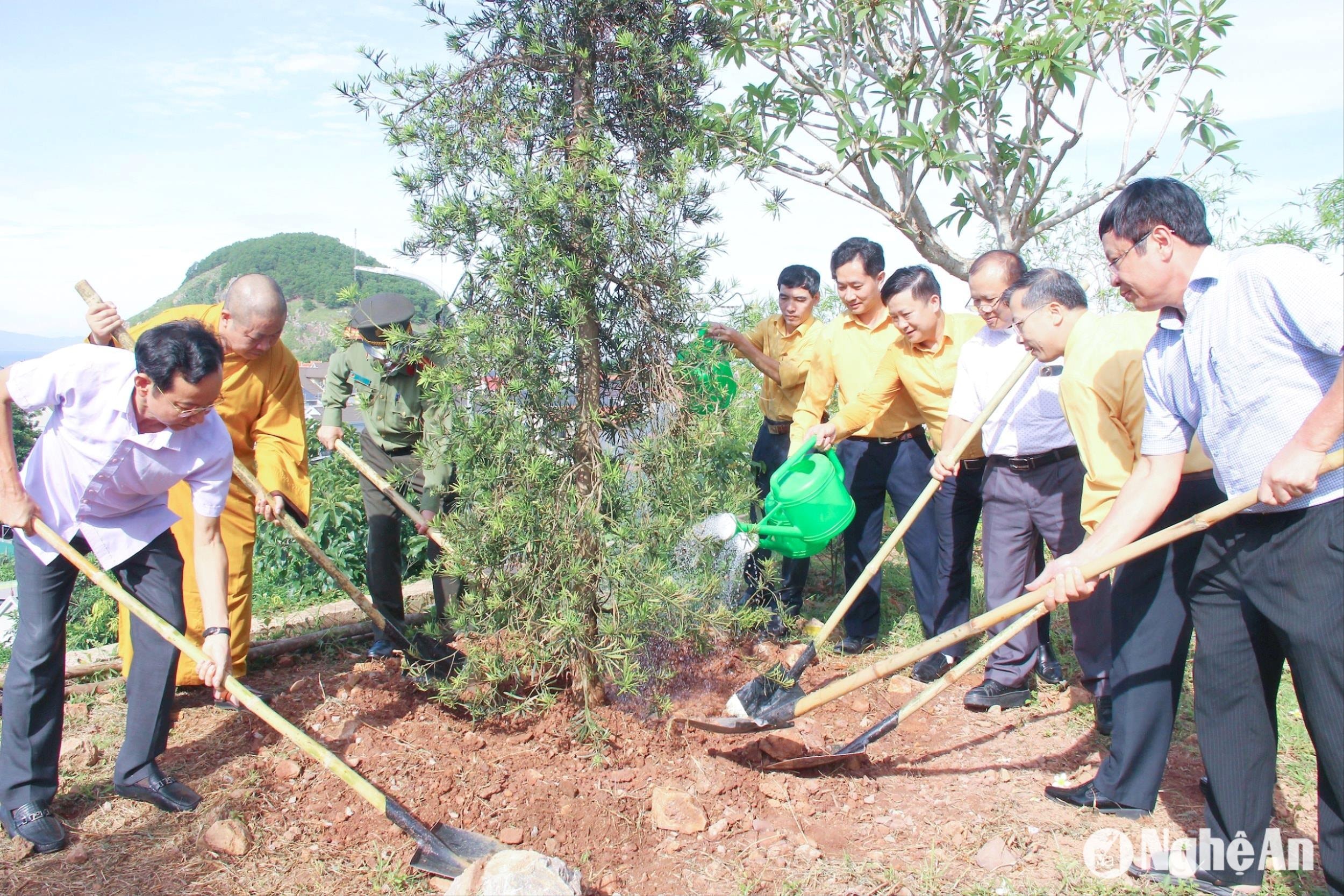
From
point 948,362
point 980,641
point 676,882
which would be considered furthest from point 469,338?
point 980,641

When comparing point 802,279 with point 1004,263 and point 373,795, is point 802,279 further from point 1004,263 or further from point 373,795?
point 373,795

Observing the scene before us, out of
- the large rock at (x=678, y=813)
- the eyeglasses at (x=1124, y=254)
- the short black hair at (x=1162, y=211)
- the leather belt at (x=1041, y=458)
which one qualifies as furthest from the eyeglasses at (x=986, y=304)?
the large rock at (x=678, y=813)

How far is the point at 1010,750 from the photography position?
3.71 metres

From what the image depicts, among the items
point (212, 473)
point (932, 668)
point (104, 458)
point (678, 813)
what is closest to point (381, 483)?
point (212, 473)

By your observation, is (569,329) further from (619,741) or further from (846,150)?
(846,150)

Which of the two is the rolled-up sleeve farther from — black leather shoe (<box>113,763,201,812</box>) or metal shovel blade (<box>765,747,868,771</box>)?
metal shovel blade (<box>765,747,868,771</box>)

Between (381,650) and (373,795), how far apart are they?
1803 millimetres

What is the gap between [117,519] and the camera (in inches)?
121

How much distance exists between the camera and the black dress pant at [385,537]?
14.9 feet

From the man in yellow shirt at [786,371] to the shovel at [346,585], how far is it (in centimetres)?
170

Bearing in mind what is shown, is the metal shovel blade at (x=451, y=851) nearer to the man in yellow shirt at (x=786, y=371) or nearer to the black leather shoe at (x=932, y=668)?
the man in yellow shirt at (x=786, y=371)

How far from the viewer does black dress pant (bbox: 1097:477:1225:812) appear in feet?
9.75

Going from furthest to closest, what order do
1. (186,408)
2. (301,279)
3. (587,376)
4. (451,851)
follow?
(301,279)
(587,376)
(186,408)
(451,851)

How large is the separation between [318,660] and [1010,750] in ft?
11.0
